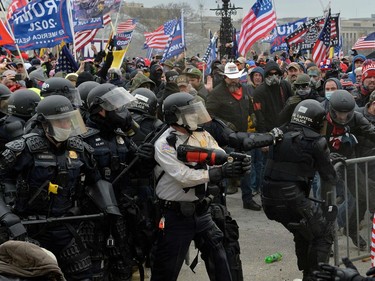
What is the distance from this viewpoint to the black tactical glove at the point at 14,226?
18.0 ft

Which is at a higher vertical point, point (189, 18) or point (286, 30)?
point (286, 30)

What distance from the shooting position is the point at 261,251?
8688mm

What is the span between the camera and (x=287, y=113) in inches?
394

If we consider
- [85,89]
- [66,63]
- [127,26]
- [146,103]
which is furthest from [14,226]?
[127,26]

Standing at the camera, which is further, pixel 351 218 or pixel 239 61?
pixel 239 61

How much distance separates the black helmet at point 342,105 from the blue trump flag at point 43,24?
5.69 metres

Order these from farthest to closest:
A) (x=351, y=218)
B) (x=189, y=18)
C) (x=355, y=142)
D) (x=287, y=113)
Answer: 1. (x=189, y=18)
2. (x=287, y=113)
3. (x=355, y=142)
4. (x=351, y=218)

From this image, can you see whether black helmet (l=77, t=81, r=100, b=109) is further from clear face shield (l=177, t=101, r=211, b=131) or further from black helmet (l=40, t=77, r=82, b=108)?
clear face shield (l=177, t=101, r=211, b=131)

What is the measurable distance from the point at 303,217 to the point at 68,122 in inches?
96.6

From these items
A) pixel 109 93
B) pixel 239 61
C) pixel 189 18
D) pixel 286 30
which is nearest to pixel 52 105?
pixel 109 93

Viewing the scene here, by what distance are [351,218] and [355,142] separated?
1.09 m

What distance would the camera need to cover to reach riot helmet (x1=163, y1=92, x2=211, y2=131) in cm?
636

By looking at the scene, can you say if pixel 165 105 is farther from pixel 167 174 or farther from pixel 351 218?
pixel 351 218

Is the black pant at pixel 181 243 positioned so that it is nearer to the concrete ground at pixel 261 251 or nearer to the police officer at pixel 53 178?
the police officer at pixel 53 178
